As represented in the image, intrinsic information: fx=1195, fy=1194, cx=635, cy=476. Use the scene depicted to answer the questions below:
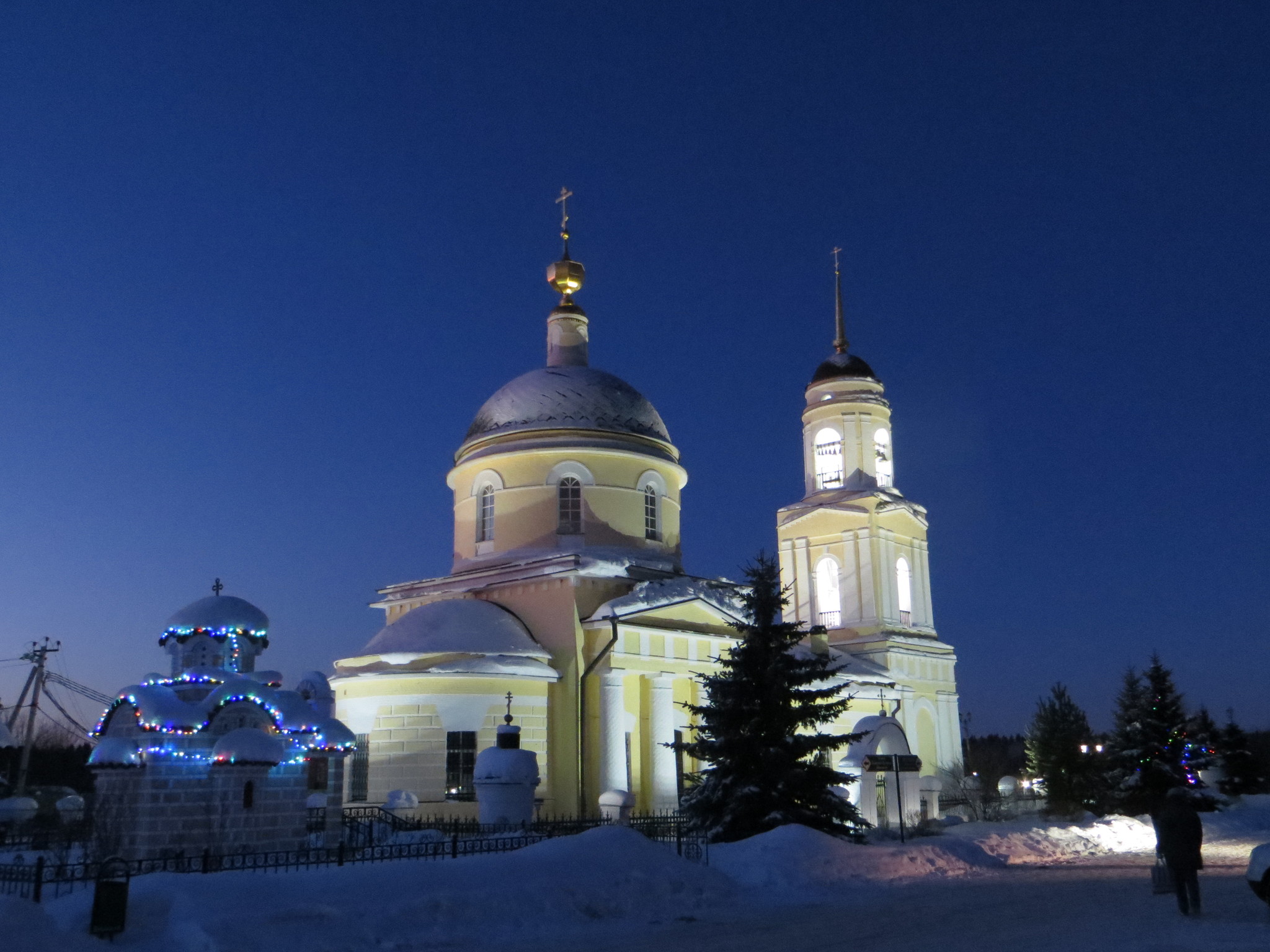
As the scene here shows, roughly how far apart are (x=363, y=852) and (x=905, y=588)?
1012 inches

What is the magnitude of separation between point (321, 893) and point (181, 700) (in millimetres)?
6987

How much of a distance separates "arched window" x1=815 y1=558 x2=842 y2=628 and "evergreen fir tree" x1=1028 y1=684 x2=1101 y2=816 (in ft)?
22.5

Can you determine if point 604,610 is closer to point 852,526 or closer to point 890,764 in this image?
point 890,764

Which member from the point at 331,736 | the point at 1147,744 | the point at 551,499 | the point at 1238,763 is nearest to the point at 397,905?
the point at 331,736

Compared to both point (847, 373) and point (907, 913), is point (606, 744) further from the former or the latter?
point (847, 373)

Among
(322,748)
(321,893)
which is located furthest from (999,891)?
(322,748)

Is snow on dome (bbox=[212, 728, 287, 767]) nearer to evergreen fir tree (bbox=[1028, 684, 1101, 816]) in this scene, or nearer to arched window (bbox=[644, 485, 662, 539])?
arched window (bbox=[644, 485, 662, 539])

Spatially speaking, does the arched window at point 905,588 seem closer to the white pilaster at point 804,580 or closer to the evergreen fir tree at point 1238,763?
the white pilaster at point 804,580

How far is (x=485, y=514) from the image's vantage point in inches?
1238

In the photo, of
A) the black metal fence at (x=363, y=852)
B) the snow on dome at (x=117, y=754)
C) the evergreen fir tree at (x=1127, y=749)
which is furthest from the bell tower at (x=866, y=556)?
the snow on dome at (x=117, y=754)

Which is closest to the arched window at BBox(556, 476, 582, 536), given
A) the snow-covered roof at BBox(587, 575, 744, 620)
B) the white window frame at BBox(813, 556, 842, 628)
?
the snow-covered roof at BBox(587, 575, 744, 620)

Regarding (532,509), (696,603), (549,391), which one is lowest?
(696,603)

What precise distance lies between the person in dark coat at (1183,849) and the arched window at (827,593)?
1013 inches

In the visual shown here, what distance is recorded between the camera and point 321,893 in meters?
12.0
